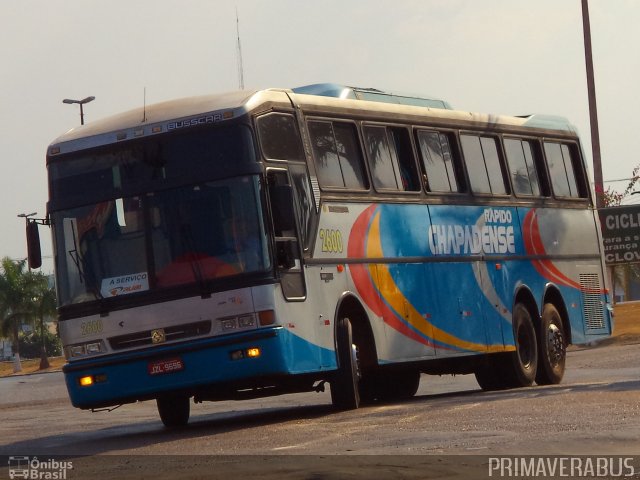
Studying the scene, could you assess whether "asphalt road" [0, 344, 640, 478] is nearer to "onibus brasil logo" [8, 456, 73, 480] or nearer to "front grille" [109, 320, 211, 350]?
"onibus brasil logo" [8, 456, 73, 480]

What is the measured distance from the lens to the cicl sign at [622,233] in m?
42.8

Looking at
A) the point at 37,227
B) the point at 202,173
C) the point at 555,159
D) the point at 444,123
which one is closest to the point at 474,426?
the point at 202,173

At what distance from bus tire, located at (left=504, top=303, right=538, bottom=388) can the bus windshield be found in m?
6.66

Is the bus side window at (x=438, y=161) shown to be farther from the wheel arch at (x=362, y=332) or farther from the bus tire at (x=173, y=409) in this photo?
the bus tire at (x=173, y=409)

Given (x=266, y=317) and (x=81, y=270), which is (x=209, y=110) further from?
(x=266, y=317)

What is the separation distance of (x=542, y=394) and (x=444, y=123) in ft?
15.1

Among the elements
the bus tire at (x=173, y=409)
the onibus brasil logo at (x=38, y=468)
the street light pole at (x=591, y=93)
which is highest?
the street light pole at (x=591, y=93)

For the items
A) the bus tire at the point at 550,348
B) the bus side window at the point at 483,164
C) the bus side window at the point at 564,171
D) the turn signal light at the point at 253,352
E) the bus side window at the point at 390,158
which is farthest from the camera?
the bus side window at the point at 564,171

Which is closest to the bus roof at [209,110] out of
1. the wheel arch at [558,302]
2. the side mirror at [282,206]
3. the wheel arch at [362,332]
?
the side mirror at [282,206]

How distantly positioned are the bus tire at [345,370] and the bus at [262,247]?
0.07 feet

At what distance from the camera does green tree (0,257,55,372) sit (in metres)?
94.6

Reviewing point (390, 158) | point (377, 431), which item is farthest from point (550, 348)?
point (377, 431)

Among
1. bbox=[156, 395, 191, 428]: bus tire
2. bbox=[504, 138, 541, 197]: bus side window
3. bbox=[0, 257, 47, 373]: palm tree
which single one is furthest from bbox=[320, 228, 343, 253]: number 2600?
bbox=[0, 257, 47, 373]: palm tree

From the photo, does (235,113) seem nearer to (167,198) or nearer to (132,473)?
(167,198)
